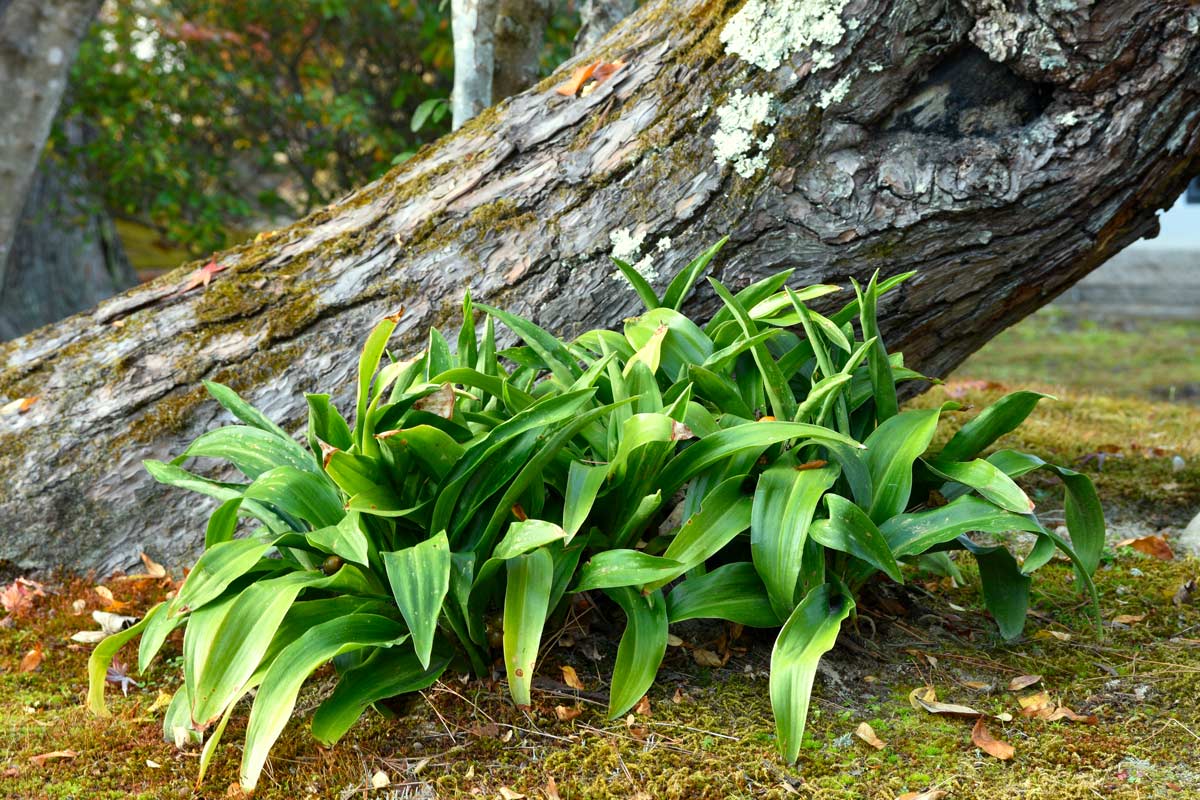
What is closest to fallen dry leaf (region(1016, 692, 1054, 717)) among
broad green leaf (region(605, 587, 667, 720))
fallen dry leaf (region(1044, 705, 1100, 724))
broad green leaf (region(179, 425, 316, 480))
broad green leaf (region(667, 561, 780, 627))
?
fallen dry leaf (region(1044, 705, 1100, 724))

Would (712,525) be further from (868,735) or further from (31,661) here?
(31,661)

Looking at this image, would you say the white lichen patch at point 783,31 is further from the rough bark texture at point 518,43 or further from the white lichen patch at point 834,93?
the rough bark texture at point 518,43

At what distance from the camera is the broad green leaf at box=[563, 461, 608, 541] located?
2.15 m

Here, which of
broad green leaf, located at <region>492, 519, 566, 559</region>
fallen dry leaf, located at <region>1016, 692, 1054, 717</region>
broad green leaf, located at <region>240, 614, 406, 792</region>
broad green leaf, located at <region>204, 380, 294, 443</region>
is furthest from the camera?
broad green leaf, located at <region>204, 380, 294, 443</region>

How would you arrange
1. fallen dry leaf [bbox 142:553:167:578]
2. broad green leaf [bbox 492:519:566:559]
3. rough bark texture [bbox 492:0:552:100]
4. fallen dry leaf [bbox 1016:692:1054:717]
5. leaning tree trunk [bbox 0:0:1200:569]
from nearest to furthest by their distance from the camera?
1. broad green leaf [bbox 492:519:566:559]
2. fallen dry leaf [bbox 1016:692:1054:717]
3. leaning tree trunk [bbox 0:0:1200:569]
4. fallen dry leaf [bbox 142:553:167:578]
5. rough bark texture [bbox 492:0:552:100]

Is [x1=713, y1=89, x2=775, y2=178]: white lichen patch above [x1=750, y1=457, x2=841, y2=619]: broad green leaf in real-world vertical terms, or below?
above

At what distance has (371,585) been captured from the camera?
2.30 metres

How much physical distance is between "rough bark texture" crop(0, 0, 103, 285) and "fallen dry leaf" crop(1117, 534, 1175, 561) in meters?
4.49

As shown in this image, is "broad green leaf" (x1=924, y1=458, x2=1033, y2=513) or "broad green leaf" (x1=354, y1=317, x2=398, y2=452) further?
"broad green leaf" (x1=354, y1=317, x2=398, y2=452)

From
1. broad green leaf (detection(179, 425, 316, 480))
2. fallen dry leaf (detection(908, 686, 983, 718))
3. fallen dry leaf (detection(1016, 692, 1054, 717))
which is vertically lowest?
fallen dry leaf (detection(1016, 692, 1054, 717))

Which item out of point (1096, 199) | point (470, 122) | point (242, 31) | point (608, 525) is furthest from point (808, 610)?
point (242, 31)

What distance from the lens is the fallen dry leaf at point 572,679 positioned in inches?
89.6

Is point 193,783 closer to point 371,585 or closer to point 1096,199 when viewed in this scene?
point 371,585

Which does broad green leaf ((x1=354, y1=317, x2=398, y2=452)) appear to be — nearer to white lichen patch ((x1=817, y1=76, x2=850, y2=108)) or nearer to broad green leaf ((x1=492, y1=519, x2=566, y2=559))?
broad green leaf ((x1=492, y1=519, x2=566, y2=559))
